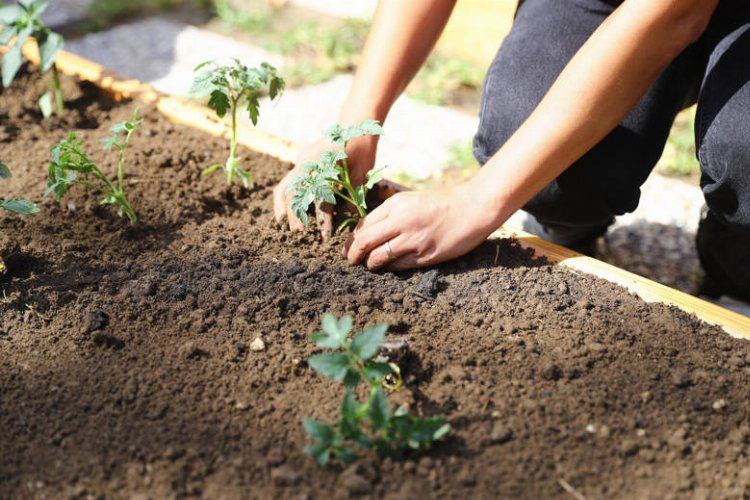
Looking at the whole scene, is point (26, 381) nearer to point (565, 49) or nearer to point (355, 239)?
point (355, 239)

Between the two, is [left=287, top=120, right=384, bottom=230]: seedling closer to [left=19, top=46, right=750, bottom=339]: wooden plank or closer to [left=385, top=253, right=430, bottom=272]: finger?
[left=385, top=253, right=430, bottom=272]: finger

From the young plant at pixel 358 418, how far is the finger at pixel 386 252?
0.48 m

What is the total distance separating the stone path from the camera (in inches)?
111

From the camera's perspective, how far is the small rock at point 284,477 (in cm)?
129

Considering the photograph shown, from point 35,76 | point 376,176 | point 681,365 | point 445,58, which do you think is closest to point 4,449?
point 376,176

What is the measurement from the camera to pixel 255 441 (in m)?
1.38

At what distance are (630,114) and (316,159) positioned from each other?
0.90 m

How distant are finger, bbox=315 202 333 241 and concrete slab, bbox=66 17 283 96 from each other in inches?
73.8

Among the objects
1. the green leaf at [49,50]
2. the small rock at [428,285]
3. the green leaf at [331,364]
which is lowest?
the small rock at [428,285]

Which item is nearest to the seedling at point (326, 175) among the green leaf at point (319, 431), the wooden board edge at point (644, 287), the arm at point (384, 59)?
the arm at point (384, 59)

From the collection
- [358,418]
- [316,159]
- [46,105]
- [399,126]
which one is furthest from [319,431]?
[399,126]

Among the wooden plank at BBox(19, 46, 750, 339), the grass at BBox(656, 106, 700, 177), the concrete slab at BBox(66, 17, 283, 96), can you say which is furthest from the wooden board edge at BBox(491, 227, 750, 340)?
the concrete slab at BBox(66, 17, 283, 96)

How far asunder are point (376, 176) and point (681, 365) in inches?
31.4

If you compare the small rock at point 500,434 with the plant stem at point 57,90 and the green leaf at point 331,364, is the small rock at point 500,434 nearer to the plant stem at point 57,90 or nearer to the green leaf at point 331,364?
the green leaf at point 331,364
